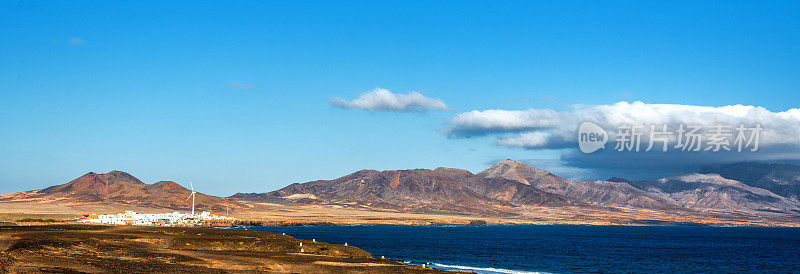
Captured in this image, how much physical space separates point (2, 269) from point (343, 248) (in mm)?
55265

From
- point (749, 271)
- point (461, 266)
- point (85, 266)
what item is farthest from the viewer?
point (749, 271)

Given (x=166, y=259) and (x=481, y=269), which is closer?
(x=166, y=259)

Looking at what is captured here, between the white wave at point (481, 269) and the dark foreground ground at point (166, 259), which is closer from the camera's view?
the dark foreground ground at point (166, 259)

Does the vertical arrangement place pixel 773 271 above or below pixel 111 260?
below

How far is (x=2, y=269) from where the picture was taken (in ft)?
161

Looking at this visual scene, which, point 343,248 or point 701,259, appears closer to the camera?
point 343,248

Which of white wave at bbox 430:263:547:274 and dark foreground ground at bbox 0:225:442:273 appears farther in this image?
white wave at bbox 430:263:547:274

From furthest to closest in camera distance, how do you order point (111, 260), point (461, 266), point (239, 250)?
point (461, 266) → point (239, 250) → point (111, 260)

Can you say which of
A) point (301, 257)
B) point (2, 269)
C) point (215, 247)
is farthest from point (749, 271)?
point (2, 269)

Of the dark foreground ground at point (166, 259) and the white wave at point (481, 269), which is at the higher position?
the dark foreground ground at point (166, 259)

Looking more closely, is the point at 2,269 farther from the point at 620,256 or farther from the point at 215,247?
the point at 620,256

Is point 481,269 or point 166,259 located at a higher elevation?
point 166,259

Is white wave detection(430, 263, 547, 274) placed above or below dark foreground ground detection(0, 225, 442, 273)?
below

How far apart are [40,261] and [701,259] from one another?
121871mm
